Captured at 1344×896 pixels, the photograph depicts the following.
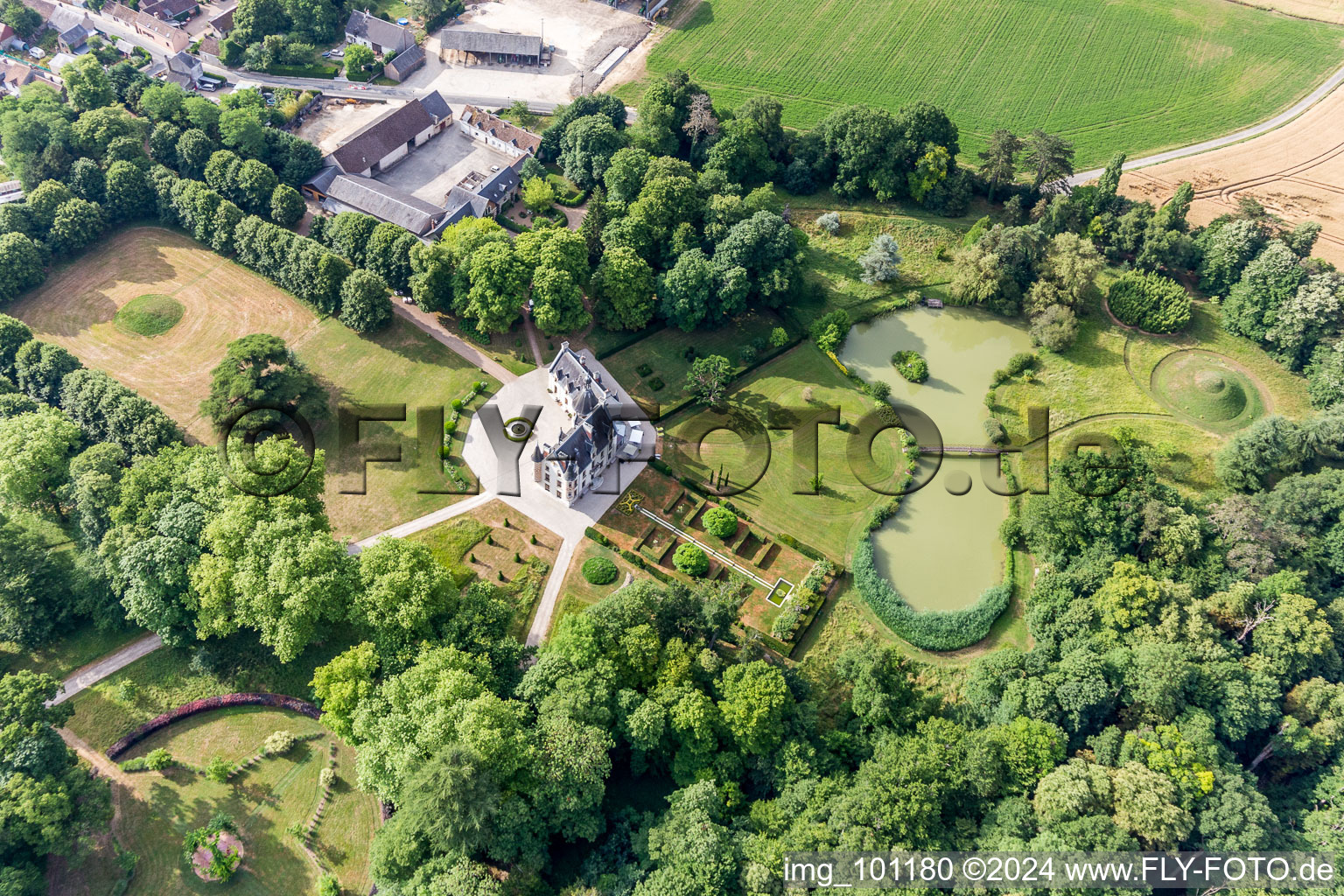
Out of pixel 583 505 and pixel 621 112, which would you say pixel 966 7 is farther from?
pixel 583 505

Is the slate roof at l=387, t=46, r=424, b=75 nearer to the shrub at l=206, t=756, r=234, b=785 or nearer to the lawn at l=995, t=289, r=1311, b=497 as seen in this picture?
the lawn at l=995, t=289, r=1311, b=497

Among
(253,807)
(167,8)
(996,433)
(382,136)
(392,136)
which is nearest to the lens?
Result: (253,807)

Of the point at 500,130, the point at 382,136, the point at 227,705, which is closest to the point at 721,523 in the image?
the point at 227,705

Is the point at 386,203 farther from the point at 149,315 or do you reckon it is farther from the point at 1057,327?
the point at 1057,327

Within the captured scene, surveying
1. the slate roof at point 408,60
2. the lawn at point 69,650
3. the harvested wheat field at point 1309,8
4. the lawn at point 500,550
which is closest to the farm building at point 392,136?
the slate roof at point 408,60

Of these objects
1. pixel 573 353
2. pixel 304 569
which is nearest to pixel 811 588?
pixel 573 353

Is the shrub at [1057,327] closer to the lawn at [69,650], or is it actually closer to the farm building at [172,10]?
the lawn at [69,650]
